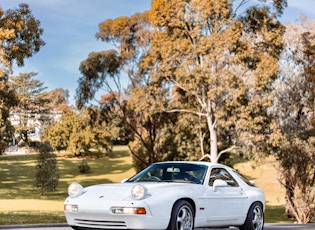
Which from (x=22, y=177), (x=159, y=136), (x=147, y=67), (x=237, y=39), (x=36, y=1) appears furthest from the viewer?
(x=22, y=177)

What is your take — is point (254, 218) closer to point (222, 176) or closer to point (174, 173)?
point (222, 176)

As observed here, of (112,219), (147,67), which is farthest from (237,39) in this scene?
(112,219)

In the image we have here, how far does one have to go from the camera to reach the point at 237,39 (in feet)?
106

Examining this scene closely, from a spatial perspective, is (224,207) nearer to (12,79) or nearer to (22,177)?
(22,177)

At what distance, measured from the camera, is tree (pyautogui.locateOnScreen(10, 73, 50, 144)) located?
92000 mm

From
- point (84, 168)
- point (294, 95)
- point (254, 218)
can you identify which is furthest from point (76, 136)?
point (254, 218)

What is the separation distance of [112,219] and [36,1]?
3380 centimetres

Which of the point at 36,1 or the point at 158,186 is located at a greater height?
the point at 36,1

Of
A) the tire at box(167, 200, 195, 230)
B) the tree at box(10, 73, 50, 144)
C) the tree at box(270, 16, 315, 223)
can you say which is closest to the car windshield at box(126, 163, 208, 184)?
the tire at box(167, 200, 195, 230)

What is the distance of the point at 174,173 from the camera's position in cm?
980

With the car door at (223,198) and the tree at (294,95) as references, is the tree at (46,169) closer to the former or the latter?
the tree at (294,95)

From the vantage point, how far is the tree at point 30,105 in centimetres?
9200

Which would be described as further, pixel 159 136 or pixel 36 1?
pixel 159 136

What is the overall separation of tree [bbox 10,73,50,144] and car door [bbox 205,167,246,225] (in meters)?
83.1
